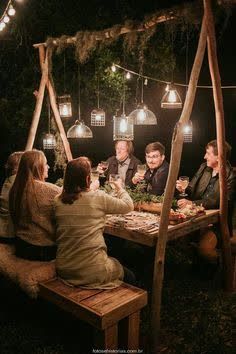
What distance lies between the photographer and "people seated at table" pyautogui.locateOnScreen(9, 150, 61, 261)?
4090mm

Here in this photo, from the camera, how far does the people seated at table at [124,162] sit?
6730 mm

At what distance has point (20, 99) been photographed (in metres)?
9.08

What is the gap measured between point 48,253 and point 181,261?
260 centimetres

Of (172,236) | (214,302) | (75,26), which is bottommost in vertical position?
(214,302)

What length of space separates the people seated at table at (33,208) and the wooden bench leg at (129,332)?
1158 millimetres

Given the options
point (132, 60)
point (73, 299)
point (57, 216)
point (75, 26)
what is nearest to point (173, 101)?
point (57, 216)

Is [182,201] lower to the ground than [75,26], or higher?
lower

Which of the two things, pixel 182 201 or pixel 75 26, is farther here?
pixel 75 26

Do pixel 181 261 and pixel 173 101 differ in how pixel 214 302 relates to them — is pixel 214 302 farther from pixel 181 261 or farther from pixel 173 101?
pixel 173 101

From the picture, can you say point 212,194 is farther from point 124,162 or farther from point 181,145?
point 124,162

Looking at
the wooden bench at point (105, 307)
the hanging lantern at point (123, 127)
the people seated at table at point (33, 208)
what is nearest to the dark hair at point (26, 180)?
the people seated at table at point (33, 208)

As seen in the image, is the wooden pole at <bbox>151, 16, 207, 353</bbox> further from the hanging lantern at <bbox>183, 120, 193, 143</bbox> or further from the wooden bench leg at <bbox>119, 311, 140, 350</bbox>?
the hanging lantern at <bbox>183, 120, 193, 143</bbox>

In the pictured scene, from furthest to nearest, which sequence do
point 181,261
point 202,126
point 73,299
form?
point 202,126 < point 181,261 < point 73,299

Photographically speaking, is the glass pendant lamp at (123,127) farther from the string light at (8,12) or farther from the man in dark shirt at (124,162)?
the string light at (8,12)
